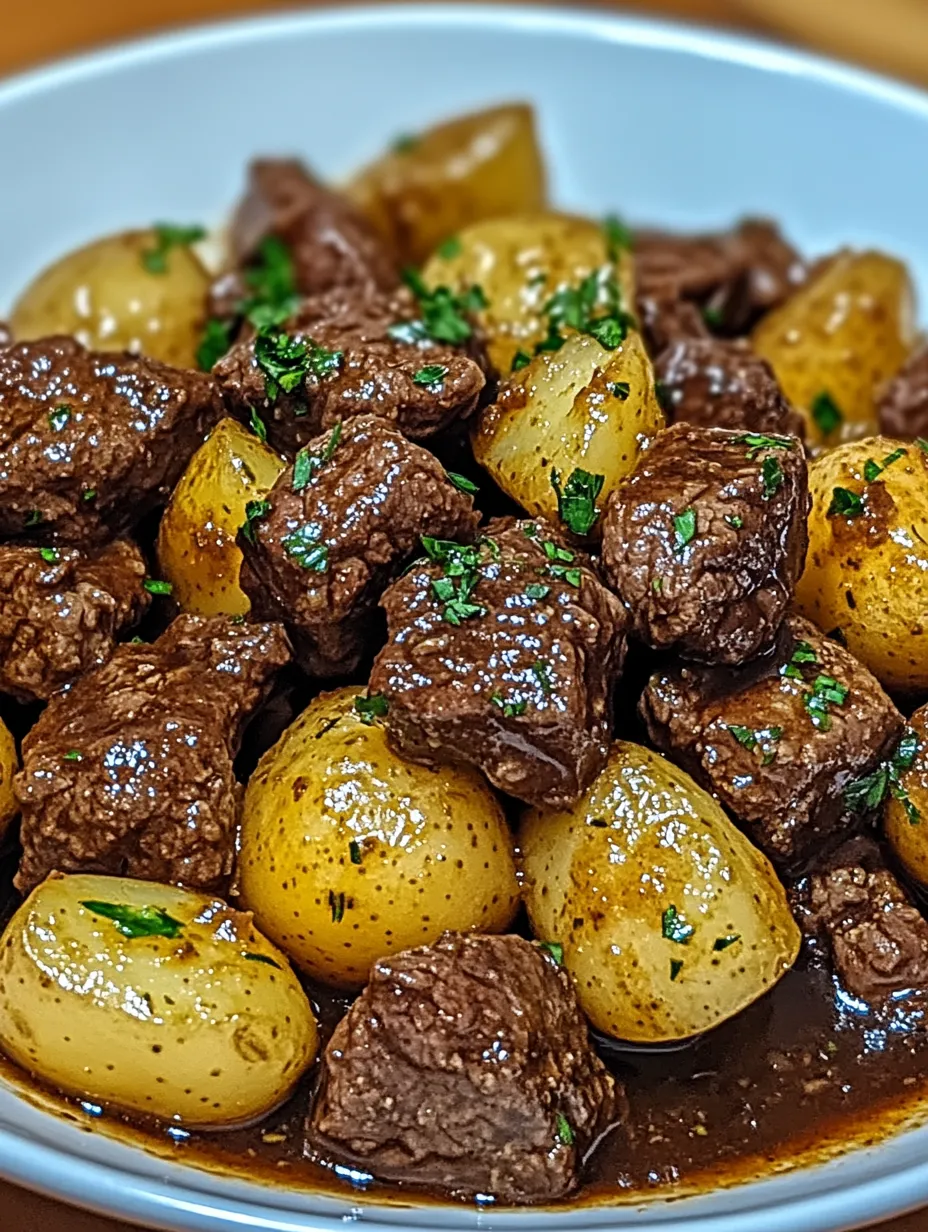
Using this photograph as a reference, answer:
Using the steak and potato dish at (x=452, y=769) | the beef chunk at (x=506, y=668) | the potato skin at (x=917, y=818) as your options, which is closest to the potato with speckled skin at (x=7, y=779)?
the steak and potato dish at (x=452, y=769)

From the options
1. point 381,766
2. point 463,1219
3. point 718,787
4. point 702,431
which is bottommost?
point 463,1219

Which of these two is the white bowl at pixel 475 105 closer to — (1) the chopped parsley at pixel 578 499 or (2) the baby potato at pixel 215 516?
(2) the baby potato at pixel 215 516

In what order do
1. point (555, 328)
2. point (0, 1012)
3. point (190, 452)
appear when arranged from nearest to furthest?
point (0, 1012) → point (190, 452) → point (555, 328)

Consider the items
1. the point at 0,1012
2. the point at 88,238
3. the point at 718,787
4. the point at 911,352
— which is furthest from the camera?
the point at 88,238

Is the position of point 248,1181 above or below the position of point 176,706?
below

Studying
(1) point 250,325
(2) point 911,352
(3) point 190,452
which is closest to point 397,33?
(1) point 250,325

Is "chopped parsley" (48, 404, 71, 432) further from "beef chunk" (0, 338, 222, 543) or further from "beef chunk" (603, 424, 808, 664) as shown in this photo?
"beef chunk" (603, 424, 808, 664)

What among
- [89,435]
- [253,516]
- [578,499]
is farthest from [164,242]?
[578,499]

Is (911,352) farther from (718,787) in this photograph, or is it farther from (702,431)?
(718,787)
